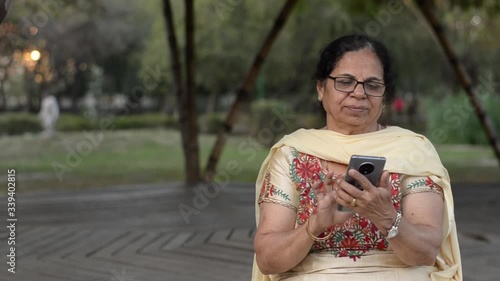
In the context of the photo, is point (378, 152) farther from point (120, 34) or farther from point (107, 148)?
point (120, 34)

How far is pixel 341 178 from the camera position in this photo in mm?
1838

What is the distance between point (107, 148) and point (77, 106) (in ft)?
57.9

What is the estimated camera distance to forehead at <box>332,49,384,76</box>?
7.21ft

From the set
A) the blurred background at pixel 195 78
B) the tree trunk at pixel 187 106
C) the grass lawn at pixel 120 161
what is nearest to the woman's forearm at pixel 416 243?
the blurred background at pixel 195 78

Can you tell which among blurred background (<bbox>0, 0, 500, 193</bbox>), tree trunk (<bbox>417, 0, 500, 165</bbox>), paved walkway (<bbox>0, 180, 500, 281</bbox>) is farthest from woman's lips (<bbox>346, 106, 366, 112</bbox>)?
tree trunk (<bbox>417, 0, 500, 165</bbox>)

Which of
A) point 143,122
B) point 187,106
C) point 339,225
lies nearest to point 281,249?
point 339,225

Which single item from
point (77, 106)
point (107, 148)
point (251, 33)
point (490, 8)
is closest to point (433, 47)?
point (251, 33)

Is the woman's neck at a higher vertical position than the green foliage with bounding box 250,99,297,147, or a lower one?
→ higher

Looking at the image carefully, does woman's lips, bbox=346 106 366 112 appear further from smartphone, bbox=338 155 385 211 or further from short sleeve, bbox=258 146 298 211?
smartphone, bbox=338 155 385 211

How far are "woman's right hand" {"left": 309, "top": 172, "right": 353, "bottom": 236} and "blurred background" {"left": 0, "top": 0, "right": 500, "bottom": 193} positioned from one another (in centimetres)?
545
